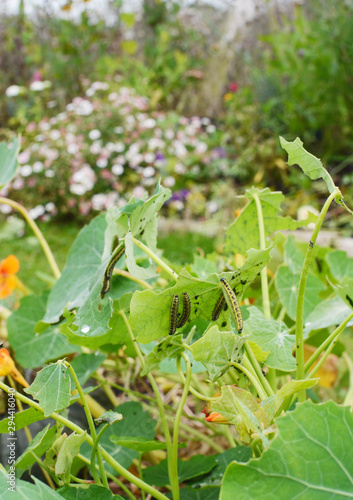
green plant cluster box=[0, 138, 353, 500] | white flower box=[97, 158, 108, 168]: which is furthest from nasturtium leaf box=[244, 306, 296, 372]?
white flower box=[97, 158, 108, 168]

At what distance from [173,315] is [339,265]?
1.36ft

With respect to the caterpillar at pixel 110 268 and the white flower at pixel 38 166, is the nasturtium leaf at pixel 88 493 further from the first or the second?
the white flower at pixel 38 166

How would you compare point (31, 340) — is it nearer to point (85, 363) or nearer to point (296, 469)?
point (85, 363)

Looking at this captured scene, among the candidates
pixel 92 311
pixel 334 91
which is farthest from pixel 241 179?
pixel 92 311

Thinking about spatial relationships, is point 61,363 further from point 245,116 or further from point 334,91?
point 245,116

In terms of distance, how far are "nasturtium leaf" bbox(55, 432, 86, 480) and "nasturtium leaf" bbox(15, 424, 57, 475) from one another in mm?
22

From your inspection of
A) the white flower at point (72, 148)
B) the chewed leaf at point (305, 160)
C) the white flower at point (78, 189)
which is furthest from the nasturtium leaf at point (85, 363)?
the white flower at point (72, 148)

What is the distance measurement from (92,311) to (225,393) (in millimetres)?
162

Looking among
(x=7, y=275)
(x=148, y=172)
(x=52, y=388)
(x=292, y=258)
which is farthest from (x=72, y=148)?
(x=52, y=388)

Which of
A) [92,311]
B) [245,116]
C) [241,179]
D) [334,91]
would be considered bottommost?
[241,179]

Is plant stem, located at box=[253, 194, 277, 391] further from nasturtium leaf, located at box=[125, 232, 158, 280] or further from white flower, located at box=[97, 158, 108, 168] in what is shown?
white flower, located at box=[97, 158, 108, 168]

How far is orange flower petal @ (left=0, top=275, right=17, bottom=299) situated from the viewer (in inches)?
27.6

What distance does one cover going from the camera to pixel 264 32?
5164mm

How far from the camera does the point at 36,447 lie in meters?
0.40
